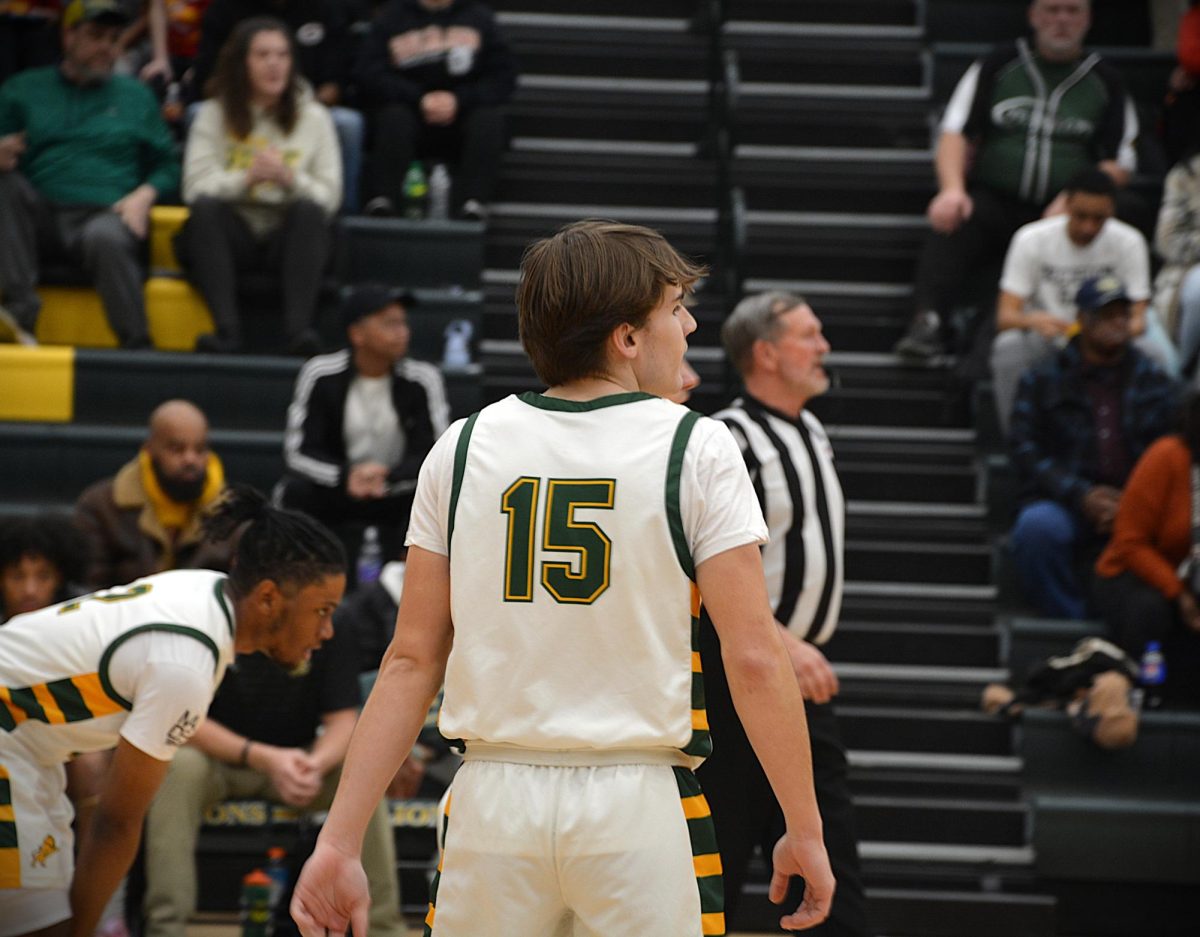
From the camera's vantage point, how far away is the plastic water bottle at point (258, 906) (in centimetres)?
482

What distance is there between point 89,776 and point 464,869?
1998 millimetres

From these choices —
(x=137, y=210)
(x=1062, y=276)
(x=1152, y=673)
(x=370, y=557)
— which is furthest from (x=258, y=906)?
(x=1062, y=276)

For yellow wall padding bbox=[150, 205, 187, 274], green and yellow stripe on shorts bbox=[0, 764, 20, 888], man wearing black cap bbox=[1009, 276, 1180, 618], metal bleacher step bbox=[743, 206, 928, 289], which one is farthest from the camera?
metal bleacher step bbox=[743, 206, 928, 289]

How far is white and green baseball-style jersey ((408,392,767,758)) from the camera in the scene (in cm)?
238

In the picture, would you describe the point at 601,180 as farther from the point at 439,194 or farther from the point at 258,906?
the point at 258,906

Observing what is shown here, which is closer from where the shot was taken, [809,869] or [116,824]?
[809,869]

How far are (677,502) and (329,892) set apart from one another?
74 cm

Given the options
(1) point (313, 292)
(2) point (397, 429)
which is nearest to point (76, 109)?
(1) point (313, 292)

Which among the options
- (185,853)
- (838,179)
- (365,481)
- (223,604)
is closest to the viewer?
(223,604)

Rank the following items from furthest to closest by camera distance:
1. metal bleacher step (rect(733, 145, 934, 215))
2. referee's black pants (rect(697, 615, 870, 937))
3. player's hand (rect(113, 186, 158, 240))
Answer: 1. metal bleacher step (rect(733, 145, 934, 215))
2. player's hand (rect(113, 186, 158, 240))
3. referee's black pants (rect(697, 615, 870, 937))

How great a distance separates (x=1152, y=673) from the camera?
619cm

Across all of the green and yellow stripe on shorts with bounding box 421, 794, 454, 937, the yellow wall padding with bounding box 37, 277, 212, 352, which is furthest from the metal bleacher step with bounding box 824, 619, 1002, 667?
the green and yellow stripe on shorts with bounding box 421, 794, 454, 937

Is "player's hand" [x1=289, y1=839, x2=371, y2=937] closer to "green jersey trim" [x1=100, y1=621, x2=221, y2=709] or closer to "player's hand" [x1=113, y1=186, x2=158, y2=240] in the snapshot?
"green jersey trim" [x1=100, y1=621, x2=221, y2=709]

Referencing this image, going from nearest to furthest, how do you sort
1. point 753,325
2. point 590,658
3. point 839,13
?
1. point 590,658
2. point 753,325
3. point 839,13
